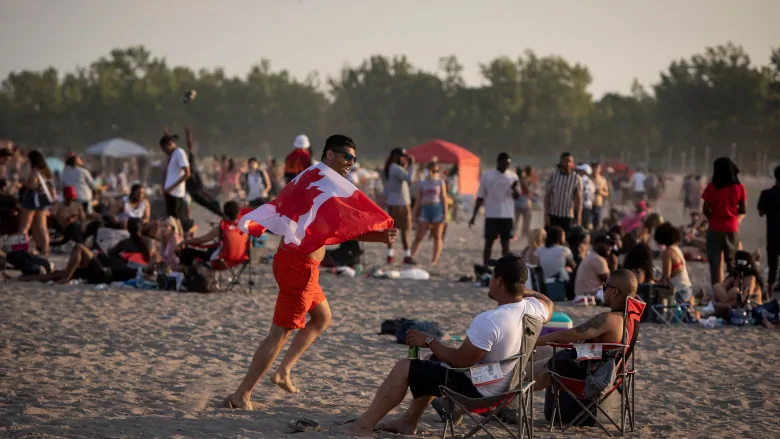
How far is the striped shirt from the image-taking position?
12.3 m

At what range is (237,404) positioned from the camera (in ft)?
18.9

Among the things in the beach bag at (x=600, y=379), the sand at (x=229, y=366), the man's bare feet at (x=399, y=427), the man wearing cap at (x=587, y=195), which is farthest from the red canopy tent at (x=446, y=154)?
the man's bare feet at (x=399, y=427)

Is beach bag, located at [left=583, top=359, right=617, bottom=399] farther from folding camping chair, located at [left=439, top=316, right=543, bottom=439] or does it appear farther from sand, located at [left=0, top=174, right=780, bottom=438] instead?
folding camping chair, located at [left=439, top=316, right=543, bottom=439]

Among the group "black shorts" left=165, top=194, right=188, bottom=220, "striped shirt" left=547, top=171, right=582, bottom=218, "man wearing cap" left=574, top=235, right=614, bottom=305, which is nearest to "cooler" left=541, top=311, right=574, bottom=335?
"man wearing cap" left=574, top=235, right=614, bottom=305

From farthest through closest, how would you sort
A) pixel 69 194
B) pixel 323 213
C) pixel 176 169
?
1. pixel 69 194
2. pixel 176 169
3. pixel 323 213

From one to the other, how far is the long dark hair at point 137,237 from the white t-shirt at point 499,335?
7359mm

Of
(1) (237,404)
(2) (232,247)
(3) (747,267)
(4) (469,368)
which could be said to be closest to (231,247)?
(2) (232,247)

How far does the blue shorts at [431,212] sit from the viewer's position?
14.1m

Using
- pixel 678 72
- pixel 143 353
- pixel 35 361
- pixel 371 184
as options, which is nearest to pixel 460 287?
pixel 143 353

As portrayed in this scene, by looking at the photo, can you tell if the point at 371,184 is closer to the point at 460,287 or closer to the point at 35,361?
the point at 460,287

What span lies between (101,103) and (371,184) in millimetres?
67031

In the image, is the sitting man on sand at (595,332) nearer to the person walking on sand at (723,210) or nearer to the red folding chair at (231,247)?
the red folding chair at (231,247)

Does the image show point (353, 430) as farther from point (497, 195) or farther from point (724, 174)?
point (497, 195)

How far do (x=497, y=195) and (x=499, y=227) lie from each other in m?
0.44
